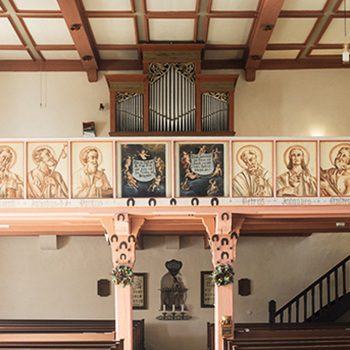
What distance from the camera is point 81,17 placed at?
10.8 meters

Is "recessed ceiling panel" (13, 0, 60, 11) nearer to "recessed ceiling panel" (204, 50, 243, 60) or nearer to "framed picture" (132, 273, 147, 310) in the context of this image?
"recessed ceiling panel" (204, 50, 243, 60)

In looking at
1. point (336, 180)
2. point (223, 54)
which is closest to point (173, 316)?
point (336, 180)

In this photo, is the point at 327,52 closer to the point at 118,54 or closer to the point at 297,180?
the point at 297,180

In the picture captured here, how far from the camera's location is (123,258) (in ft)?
32.8

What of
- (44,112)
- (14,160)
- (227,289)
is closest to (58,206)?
(14,160)

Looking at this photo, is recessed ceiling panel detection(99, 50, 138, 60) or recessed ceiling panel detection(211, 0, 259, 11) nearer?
recessed ceiling panel detection(211, 0, 259, 11)

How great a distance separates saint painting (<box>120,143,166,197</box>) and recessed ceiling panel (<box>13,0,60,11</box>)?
3.54 metres

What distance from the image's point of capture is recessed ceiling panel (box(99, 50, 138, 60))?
515 inches

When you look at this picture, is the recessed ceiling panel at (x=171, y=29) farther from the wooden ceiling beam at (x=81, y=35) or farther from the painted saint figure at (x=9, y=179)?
the painted saint figure at (x=9, y=179)

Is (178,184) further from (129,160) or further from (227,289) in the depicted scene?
(227,289)

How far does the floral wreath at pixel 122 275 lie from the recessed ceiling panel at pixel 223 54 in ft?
20.7

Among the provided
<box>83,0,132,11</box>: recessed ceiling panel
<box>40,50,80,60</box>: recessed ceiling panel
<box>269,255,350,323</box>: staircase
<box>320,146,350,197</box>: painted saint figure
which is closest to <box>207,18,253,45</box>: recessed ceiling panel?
<box>83,0,132,11</box>: recessed ceiling panel

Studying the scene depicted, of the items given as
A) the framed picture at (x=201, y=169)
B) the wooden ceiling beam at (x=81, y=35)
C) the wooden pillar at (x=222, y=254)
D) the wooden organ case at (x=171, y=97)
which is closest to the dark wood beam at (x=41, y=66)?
the wooden ceiling beam at (x=81, y=35)

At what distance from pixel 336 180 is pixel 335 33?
4364 millimetres
